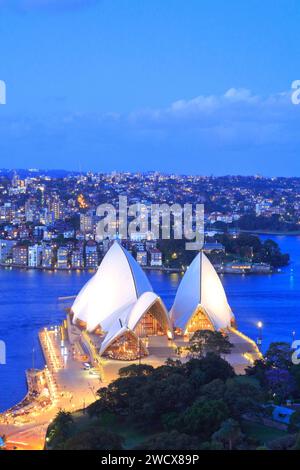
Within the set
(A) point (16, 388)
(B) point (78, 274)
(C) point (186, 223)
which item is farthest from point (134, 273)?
(C) point (186, 223)

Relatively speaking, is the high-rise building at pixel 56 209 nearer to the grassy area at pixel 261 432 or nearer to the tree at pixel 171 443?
the grassy area at pixel 261 432

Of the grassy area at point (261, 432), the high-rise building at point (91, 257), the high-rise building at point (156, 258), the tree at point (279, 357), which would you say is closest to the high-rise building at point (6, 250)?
the high-rise building at point (91, 257)

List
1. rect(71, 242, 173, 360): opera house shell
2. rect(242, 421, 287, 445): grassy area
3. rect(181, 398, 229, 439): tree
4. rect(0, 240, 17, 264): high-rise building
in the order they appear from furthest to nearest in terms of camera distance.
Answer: rect(0, 240, 17, 264): high-rise building → rect(71, 242, 173, 360): opera house shell → rect(242, 421, 287, 445): grassy area → rect(181, 398, 229, 439): tree

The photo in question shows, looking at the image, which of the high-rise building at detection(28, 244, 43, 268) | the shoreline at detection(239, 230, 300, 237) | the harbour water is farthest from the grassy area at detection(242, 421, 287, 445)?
the shoreline at detection(239, 230, 300, 237)

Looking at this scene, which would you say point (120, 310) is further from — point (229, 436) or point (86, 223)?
point (86, 223)

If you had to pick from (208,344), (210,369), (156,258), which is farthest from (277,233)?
(210,369)

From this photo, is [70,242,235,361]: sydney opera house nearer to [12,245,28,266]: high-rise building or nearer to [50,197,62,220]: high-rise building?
[12,245,28,266]: high-rise building
